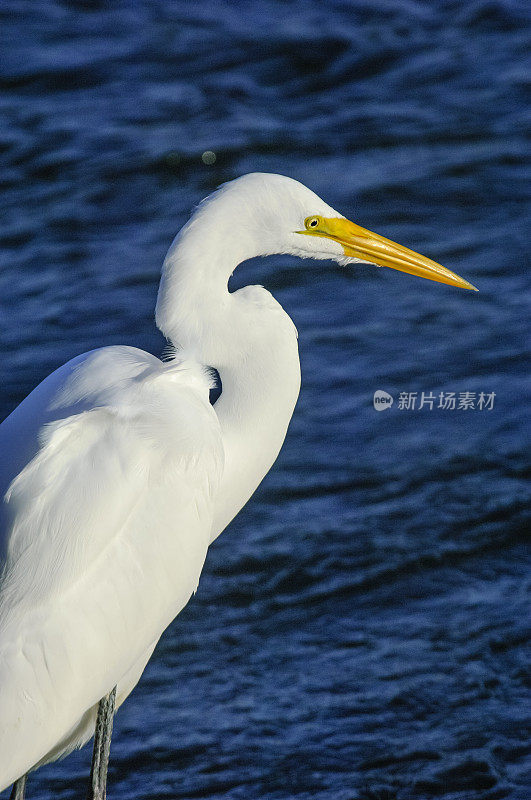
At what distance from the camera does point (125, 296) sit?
6906mm

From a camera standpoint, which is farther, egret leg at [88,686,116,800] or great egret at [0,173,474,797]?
egret leg at [88,686,116,800]

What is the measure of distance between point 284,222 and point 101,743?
1.63 meters

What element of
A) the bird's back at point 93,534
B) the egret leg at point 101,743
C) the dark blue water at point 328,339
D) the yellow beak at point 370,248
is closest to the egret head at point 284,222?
the yellow beak at point 370,248

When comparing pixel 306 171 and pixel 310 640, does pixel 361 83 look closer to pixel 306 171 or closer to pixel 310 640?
pixel 306 171

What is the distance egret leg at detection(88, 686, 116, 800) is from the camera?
362 centimetres

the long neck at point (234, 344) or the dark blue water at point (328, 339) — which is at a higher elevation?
the long neck at point (234, 344)

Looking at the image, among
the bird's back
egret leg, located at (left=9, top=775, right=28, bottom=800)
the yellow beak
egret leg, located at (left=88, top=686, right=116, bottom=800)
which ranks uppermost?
the yellow beak

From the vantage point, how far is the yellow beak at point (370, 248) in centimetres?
378

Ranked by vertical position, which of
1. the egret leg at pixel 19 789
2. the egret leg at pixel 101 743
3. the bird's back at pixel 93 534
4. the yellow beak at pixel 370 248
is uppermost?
the yellow beak at pixel 370 248

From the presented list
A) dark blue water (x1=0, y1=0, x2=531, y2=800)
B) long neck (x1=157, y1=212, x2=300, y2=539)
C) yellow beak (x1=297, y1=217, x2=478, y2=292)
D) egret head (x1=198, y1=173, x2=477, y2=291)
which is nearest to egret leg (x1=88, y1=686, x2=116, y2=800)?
dark blue water (x1=0, y1=0, x2=531, y2=800)

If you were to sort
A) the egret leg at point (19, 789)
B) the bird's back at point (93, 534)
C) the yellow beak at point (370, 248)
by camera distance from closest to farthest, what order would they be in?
the bird's back at point (93, 534)
the egret leg at point (19, 789)
the yellow beak at point (370, 248)

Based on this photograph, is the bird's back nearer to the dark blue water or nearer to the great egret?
the great egret

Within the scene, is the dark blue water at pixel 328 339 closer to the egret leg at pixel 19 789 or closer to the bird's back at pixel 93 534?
the egret leg at pixel 19 789

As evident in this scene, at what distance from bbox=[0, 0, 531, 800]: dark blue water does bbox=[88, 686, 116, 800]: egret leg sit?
0.35 meters
